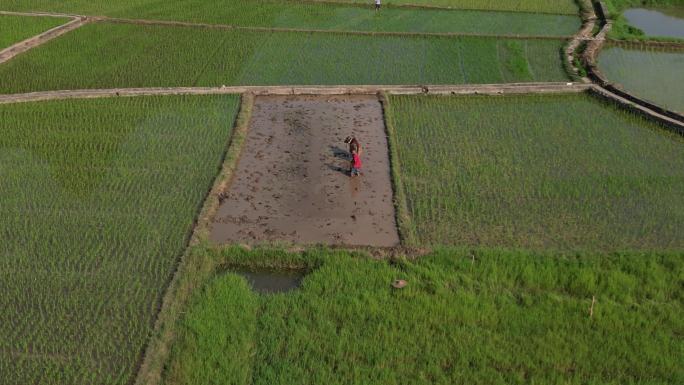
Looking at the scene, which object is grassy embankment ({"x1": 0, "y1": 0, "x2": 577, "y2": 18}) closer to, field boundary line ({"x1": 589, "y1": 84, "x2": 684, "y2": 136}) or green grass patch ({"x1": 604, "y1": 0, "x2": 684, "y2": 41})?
green grass patch ({"x1": 604, "y1": 0, "x2": 684, "y2": 41})

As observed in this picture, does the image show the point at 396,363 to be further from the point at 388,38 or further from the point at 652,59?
the point at 652,59

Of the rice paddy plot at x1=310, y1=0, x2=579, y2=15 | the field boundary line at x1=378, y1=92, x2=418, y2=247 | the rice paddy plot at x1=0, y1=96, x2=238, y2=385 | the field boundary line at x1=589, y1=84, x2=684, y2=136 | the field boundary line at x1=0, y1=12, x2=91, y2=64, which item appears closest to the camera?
the rice paddy plot at x1=0, y1=96, x2=238, y2=385

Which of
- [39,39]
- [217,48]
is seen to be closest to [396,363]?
[217,48]

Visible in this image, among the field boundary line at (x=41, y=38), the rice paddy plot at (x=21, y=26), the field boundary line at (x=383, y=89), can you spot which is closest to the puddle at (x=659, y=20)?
the field boundary line at (x=383, y=89)

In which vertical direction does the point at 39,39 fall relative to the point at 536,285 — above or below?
above

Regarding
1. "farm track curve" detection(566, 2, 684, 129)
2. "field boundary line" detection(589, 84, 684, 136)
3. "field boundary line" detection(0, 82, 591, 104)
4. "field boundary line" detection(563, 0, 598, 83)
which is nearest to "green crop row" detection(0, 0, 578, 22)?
"field boundary line" detection(563, 0, 598, 83)

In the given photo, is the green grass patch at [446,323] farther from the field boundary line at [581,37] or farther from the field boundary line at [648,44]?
the field boundary line at [648,44]

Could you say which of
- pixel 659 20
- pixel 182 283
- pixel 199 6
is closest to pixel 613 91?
pixel 659 20
